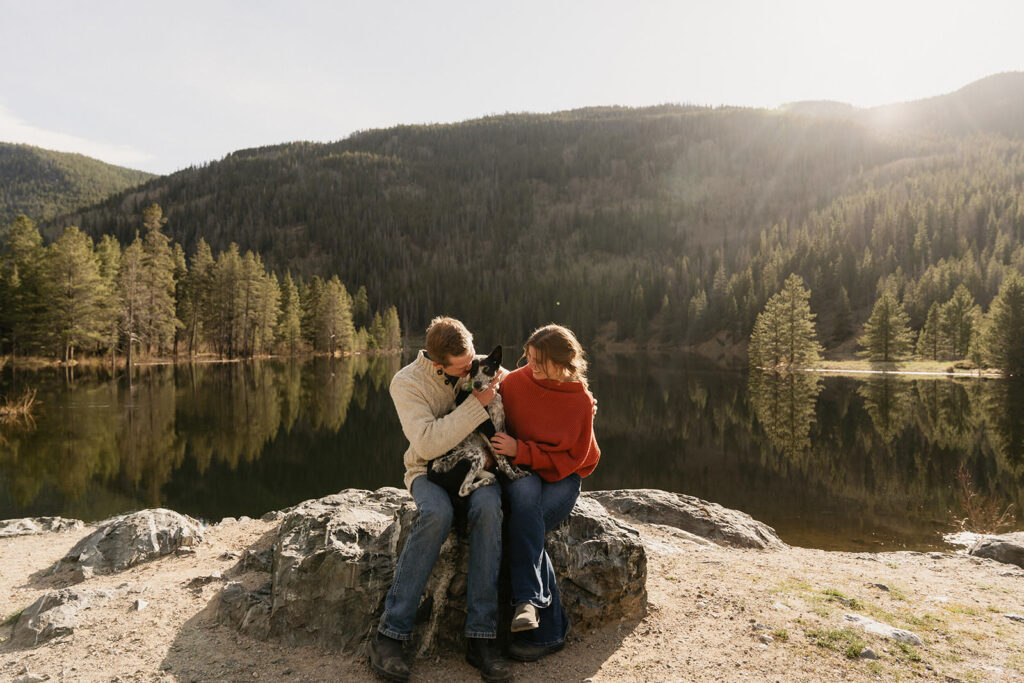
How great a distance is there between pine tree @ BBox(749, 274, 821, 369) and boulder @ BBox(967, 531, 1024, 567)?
164 feet

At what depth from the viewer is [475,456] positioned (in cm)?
492

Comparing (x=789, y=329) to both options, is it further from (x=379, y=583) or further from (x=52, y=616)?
(x=52, y=616)

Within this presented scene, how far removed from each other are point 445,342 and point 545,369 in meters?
0.93

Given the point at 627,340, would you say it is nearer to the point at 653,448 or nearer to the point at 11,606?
the point at 653,448

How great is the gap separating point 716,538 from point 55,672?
9419mm

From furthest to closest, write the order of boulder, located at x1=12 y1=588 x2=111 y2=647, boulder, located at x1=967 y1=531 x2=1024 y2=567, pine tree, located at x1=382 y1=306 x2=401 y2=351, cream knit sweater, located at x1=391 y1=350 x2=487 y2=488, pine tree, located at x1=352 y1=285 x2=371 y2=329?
pine tree, located at x1=352 y1=285 x2=371 y2=329, pine tree, located at x1=382 y1=306 x2=401 y2=351, boulder, located at x1=967 y1=531 x2=1024 y2=567, boulder, located at x1=12 y1=588 x2=111 y2=647, cream knit sweater, located at x1=391 y1=350 x2=487 y2=488

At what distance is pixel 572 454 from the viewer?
5.34m

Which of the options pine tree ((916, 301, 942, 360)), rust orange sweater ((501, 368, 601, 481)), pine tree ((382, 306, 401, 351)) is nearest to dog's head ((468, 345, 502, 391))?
rust orange sweater ((501, 368, 601, 481))

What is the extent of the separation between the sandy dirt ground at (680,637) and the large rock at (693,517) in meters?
2.80

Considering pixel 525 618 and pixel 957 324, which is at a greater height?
pixel 957 324

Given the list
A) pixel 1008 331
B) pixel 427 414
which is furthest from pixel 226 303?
pixel 1008 331

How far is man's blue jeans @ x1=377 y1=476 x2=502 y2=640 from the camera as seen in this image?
4.70m

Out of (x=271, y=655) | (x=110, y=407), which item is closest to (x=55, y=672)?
(x=271, y=655)

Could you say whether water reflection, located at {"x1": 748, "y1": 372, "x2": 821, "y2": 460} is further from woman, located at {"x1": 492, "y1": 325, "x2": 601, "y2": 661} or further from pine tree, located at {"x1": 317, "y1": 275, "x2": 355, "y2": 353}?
pine tree, located at {"x1": 317, "y1": 275, "x2": 355, "y2": 353}
